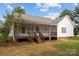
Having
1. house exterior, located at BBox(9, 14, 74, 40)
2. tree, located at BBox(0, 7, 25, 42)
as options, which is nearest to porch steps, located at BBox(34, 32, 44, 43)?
house exterior, located at BBox(9, 14, 74, 40)

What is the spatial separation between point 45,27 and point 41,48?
30 cm

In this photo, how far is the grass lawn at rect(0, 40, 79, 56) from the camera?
49.9ft

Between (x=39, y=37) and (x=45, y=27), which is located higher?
(x=45, y=27)

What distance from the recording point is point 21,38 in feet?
50.1

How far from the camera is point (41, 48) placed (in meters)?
15.2

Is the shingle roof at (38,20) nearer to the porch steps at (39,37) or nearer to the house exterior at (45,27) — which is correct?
the house exterior at (45,27)

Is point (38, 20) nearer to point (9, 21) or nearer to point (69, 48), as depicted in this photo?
point (9, 21)

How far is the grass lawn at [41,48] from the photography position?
15.2 m

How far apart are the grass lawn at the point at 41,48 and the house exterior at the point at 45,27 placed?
108 millimetres

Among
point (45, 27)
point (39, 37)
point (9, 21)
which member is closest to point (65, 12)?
point (45, 27)

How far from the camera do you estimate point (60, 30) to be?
15.3 metres

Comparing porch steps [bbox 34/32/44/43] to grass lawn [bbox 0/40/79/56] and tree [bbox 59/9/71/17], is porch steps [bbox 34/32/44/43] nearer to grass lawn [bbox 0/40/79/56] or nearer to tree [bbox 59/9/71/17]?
grass lawn [bbox 0/40/79/56]

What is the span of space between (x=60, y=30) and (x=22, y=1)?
68 cm

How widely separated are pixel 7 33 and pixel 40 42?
19.0 inches
